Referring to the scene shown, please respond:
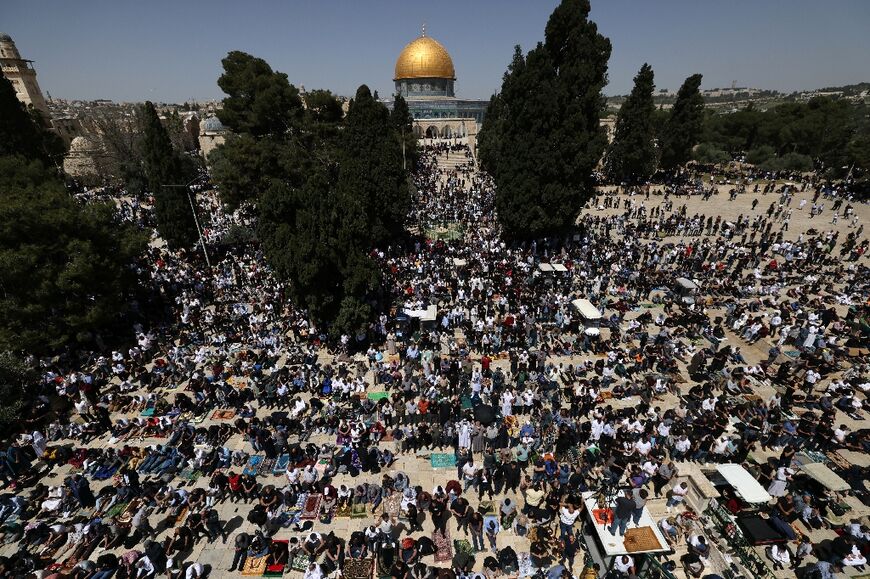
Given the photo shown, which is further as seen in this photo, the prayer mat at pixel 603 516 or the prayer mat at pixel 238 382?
the prayer mat at pixel 238 382

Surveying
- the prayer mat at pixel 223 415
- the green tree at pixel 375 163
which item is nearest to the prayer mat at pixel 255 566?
the prayer mat at pixel 223 415

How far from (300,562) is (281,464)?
303 cm

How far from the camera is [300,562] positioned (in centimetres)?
910

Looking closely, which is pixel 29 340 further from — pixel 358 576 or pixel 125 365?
pixel 358 576

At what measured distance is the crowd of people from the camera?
9.21 m

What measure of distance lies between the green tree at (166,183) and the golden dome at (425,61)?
59920 millimetres

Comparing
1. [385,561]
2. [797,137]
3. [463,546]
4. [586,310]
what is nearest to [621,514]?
[463,546]

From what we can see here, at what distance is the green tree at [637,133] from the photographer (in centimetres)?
4197

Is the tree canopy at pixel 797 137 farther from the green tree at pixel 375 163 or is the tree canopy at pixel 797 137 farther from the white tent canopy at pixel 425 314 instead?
the white tent canopy at pixel 425 314

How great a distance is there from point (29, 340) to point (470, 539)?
1743 cm

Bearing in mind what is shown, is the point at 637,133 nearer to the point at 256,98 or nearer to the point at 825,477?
the point at 256,98

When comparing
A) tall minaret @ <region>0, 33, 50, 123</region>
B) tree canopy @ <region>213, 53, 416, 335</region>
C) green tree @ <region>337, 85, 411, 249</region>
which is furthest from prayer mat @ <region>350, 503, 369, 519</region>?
tall minaret @ <region>0, 33, 50, 123</region>

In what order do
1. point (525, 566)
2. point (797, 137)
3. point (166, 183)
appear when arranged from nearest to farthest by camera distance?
point (525, 566), point (166, 183), point (797, 137)

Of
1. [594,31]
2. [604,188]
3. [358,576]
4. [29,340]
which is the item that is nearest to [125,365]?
[29,340]
